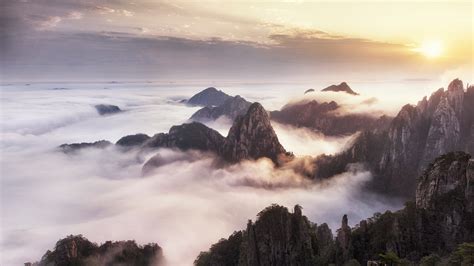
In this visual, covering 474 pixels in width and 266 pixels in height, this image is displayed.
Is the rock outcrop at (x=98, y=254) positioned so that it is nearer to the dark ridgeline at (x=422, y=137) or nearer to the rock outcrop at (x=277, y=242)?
the rock outcrop at (x=277, y=242)

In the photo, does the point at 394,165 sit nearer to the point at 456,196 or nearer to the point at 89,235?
the point at 456,196

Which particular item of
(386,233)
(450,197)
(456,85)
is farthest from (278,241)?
(456,85)

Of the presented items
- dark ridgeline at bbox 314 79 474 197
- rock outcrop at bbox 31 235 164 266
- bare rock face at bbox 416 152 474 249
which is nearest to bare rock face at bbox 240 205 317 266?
bare rock face at bbox 416 152 474 249

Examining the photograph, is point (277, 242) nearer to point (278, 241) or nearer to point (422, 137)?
point (278, 241)

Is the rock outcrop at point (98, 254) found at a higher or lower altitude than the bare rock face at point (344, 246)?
lower

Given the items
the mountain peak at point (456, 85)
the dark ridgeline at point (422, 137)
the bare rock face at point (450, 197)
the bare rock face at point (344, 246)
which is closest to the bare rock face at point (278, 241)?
the bare rock face at point (344, 246)

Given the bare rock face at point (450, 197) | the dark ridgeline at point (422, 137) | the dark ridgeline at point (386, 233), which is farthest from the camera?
the dark ridgeline at point (422, 137)
